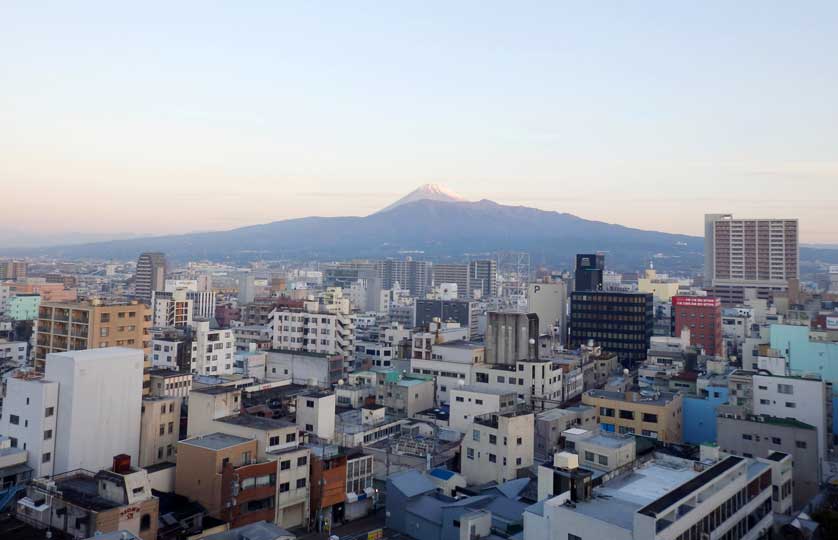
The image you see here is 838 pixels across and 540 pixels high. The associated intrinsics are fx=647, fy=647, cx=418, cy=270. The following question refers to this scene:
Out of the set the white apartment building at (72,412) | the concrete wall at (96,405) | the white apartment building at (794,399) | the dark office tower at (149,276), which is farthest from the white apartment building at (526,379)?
the dark office tower at (149,276)

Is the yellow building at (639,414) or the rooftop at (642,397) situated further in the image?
the rooftop at (642,397)

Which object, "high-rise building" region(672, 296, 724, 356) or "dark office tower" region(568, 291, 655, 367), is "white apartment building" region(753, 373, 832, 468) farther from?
"high-rise building" region(672, 296, 724, 356)

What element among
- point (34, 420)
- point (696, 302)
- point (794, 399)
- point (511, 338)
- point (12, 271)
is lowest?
point (34, 420)

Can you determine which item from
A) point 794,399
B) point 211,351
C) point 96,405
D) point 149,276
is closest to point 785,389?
point 794,399

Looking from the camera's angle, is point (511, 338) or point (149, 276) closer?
point (511, 338)

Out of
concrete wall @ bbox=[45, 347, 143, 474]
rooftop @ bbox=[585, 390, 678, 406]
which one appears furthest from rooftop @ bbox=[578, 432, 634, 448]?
concrete wall @ bbox=[45, 347, 143, 474]

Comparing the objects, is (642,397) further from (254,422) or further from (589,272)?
(589,272)

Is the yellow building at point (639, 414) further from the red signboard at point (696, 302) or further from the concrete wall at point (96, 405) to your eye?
the red signboard at point (696, 302)
